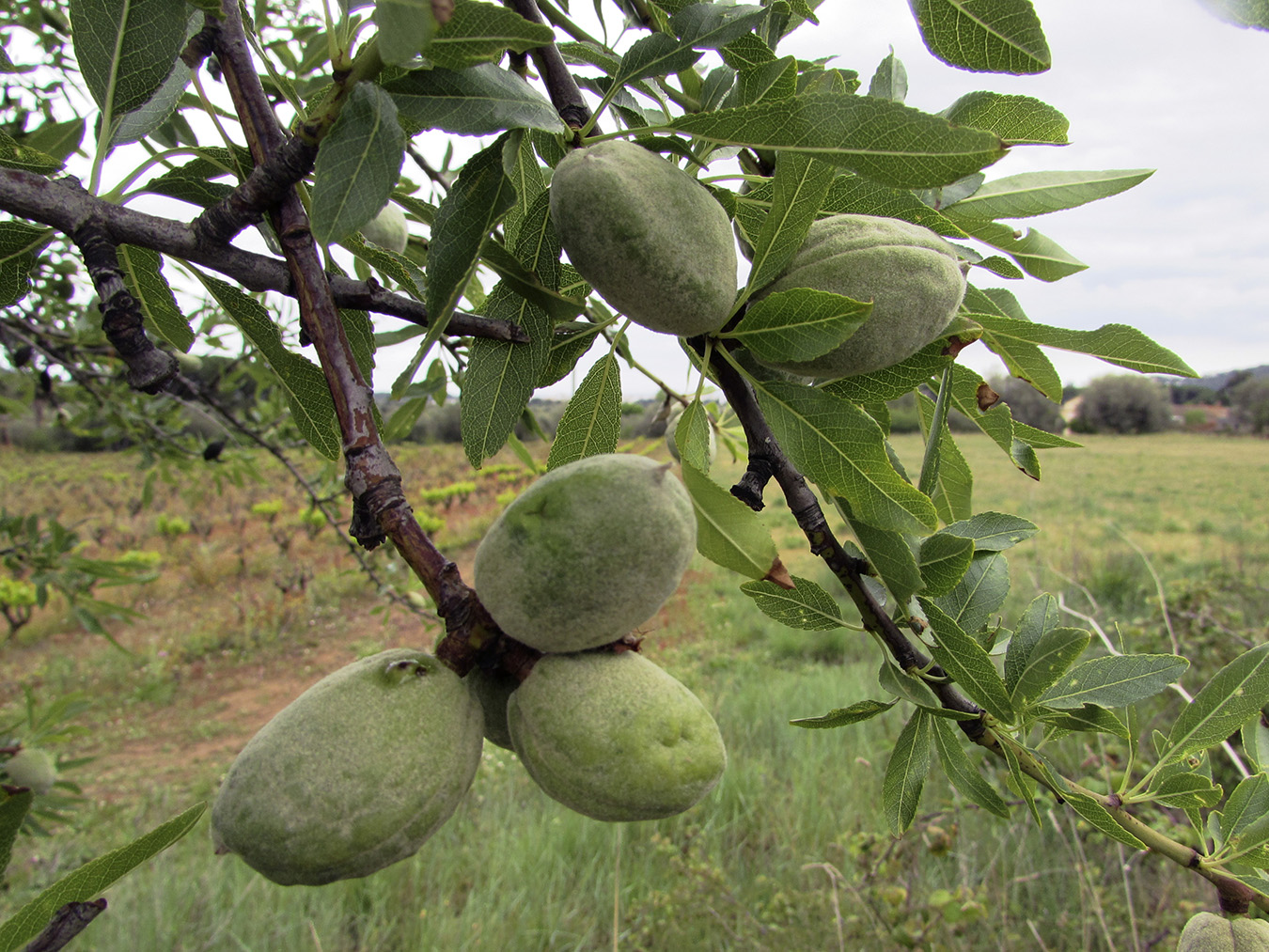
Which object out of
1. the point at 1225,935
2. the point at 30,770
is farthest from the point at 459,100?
the point at 30,770

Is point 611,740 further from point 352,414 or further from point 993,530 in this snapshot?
point 993,530

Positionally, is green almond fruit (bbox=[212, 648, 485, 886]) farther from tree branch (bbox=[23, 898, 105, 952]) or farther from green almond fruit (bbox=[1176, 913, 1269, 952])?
green almond fruit (bbox=[1176, 913, 1269, 952])

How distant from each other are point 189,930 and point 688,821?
2641 mm

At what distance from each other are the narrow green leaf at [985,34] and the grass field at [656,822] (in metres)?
0.73

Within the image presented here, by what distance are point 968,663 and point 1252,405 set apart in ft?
135

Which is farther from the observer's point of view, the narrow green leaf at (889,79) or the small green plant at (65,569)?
the small green plant at (65,569)

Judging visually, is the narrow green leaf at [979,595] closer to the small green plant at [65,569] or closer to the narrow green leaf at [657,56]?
the narrow green leaf at [657,56]

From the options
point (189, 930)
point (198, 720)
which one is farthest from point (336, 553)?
point (189, 930)

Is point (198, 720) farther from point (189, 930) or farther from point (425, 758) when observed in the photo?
point (425, 758)

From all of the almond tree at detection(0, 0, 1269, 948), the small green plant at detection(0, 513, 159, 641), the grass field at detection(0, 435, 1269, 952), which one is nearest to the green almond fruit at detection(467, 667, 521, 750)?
the almond tree at detection(0, 0, 1269, 948)

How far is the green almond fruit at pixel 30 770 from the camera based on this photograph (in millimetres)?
2275

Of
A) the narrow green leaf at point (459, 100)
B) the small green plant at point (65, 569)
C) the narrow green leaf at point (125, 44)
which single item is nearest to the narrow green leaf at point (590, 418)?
the narrow green leaf at point (459, 100)

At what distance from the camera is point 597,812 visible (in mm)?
701

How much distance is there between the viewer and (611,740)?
66 centimetres
